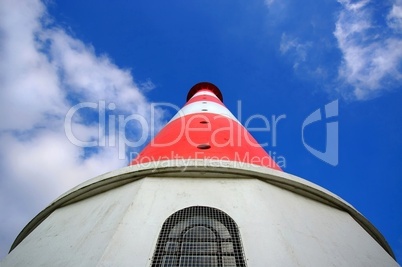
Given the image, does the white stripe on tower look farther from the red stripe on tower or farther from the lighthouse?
the lighthouse

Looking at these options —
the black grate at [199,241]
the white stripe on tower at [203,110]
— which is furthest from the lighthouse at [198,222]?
the white stripe on tower at [203,110]

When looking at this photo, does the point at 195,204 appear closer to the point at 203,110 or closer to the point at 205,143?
the point at 205,143

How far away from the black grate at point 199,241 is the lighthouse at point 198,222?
0.01 m

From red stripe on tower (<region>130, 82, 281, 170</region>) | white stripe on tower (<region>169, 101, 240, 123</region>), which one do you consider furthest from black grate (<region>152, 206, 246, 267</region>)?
white stripe on tower (<region>169, 101, 240, 123</region>)

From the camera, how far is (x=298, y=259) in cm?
309

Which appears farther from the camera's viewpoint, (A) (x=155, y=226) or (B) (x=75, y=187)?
(B) (x=75, y=187)

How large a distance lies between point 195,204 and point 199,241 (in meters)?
0.44

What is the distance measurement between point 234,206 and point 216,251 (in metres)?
0.59

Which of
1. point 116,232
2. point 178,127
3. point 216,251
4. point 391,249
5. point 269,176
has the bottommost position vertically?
point 391,249

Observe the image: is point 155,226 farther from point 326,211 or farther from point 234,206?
point 326,211

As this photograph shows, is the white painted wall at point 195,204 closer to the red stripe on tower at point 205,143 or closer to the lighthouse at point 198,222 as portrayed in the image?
the lighthouse at point 198,222

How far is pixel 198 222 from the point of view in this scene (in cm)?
361

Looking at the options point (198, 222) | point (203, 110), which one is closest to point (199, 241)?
point (198, 222)

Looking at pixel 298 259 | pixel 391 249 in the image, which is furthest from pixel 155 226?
pixel 391 249
